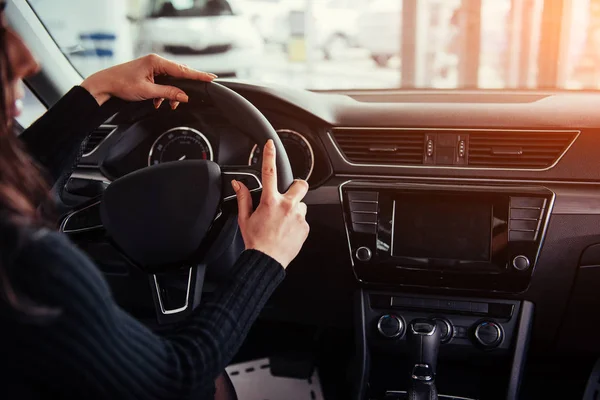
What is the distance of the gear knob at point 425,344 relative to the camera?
2.00 m

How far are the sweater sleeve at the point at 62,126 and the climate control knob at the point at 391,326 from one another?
1.15 meters

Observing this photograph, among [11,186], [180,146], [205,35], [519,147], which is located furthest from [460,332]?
[205,35]

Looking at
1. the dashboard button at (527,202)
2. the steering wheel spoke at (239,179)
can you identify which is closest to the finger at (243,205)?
the steering wheel spoke at (239,179)

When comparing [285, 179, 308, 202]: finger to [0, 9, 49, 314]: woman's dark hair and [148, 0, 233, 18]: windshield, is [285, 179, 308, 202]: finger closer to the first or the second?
[0, 9, 49, 314]: woman's dark hair

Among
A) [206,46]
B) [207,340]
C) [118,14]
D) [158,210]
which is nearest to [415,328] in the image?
[158,210]

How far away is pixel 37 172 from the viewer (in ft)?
2.72

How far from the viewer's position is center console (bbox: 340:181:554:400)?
2016 mm

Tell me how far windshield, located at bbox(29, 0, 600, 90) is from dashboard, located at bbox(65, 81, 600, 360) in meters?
0.44

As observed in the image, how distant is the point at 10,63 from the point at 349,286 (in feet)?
5.28

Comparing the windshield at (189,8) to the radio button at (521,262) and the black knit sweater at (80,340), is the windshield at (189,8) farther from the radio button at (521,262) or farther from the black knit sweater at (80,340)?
the black knit sweater at (80,340)

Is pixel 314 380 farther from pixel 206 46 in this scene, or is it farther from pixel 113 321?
pixel 206 46

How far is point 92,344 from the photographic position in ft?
2.62

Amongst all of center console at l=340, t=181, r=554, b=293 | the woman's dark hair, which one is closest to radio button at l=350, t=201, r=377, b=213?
center console at l=340, t=181, r=554, b=293

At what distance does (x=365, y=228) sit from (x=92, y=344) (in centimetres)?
142
